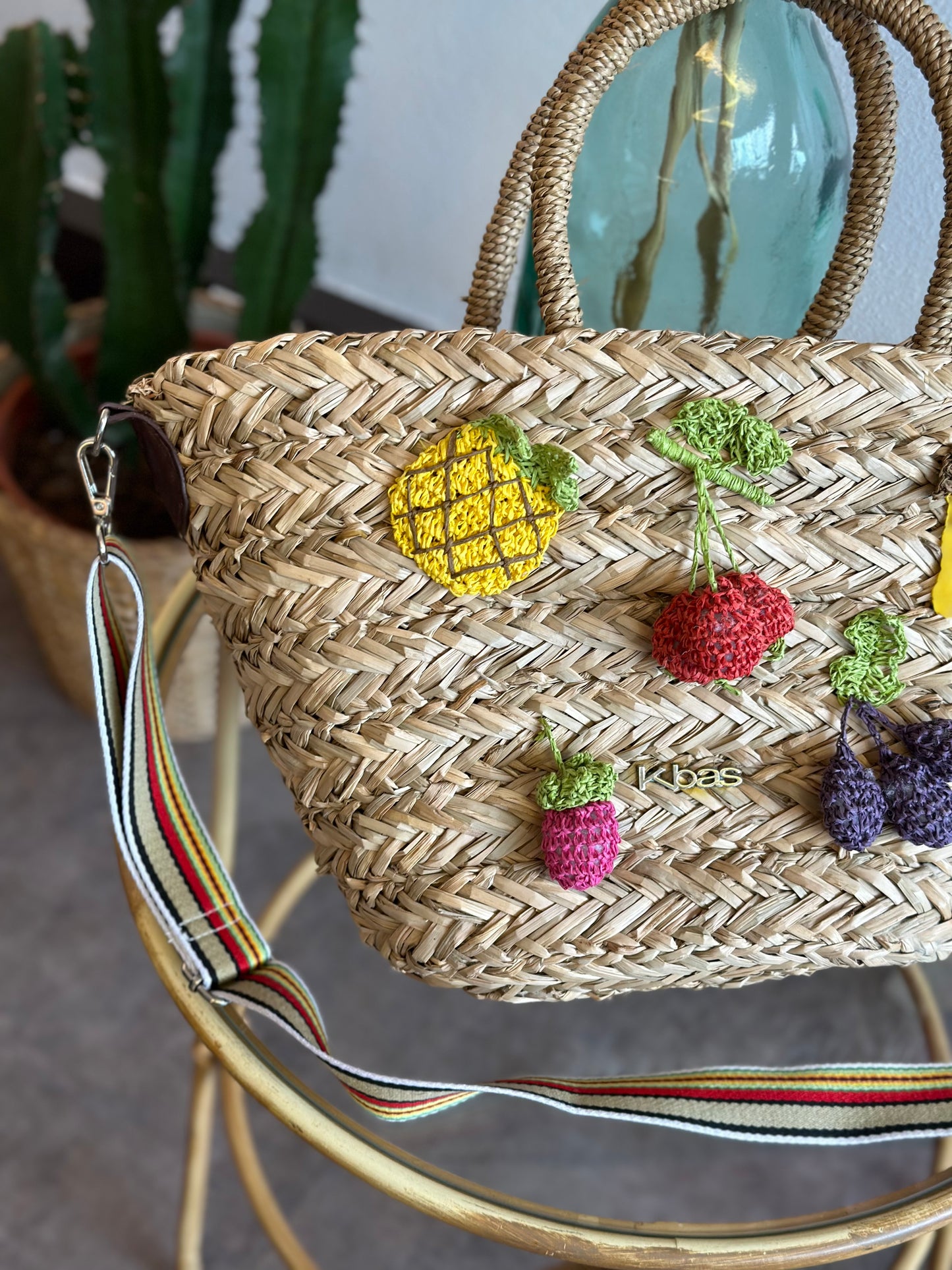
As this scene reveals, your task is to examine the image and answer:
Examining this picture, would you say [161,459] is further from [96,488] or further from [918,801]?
[918,801]

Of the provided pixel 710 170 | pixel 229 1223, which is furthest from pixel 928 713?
pixel 229 1223

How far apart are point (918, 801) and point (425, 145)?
0.94 m

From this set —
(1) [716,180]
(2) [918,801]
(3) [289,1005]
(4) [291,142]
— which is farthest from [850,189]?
(4) [291,142]

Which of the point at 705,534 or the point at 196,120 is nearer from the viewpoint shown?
the point at 705,534

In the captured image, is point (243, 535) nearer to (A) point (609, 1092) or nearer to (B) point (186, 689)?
(A) point (609, 1092)

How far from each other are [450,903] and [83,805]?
898 millimetres

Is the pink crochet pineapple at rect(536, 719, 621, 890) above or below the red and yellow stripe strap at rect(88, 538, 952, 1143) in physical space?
above

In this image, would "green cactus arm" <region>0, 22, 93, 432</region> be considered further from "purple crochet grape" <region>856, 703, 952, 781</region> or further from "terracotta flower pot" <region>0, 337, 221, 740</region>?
"purple crochet grape" <region>856, 703, 952, 781</region>

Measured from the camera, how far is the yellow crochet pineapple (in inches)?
17.8

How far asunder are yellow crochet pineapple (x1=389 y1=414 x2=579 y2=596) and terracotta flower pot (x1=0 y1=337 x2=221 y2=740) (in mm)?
604

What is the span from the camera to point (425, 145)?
3.76 ft

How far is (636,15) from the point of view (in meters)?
0.49

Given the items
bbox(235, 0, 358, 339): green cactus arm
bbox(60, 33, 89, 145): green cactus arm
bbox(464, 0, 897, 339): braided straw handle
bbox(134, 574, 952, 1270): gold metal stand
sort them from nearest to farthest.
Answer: bbox(134, 574, 952, 1270): gold metal stand < bbox(464, 0, 897, 339): braided straw handle < bbox(235, 0, 358, 339): green cactus arm < bbox(60, 33, 89, 145): green cactus arm

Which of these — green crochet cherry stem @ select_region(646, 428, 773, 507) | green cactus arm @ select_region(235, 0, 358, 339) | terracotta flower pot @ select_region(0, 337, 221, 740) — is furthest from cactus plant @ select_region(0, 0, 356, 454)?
green crochet cherry stem @ select_region(646, 428, 773, 507)
